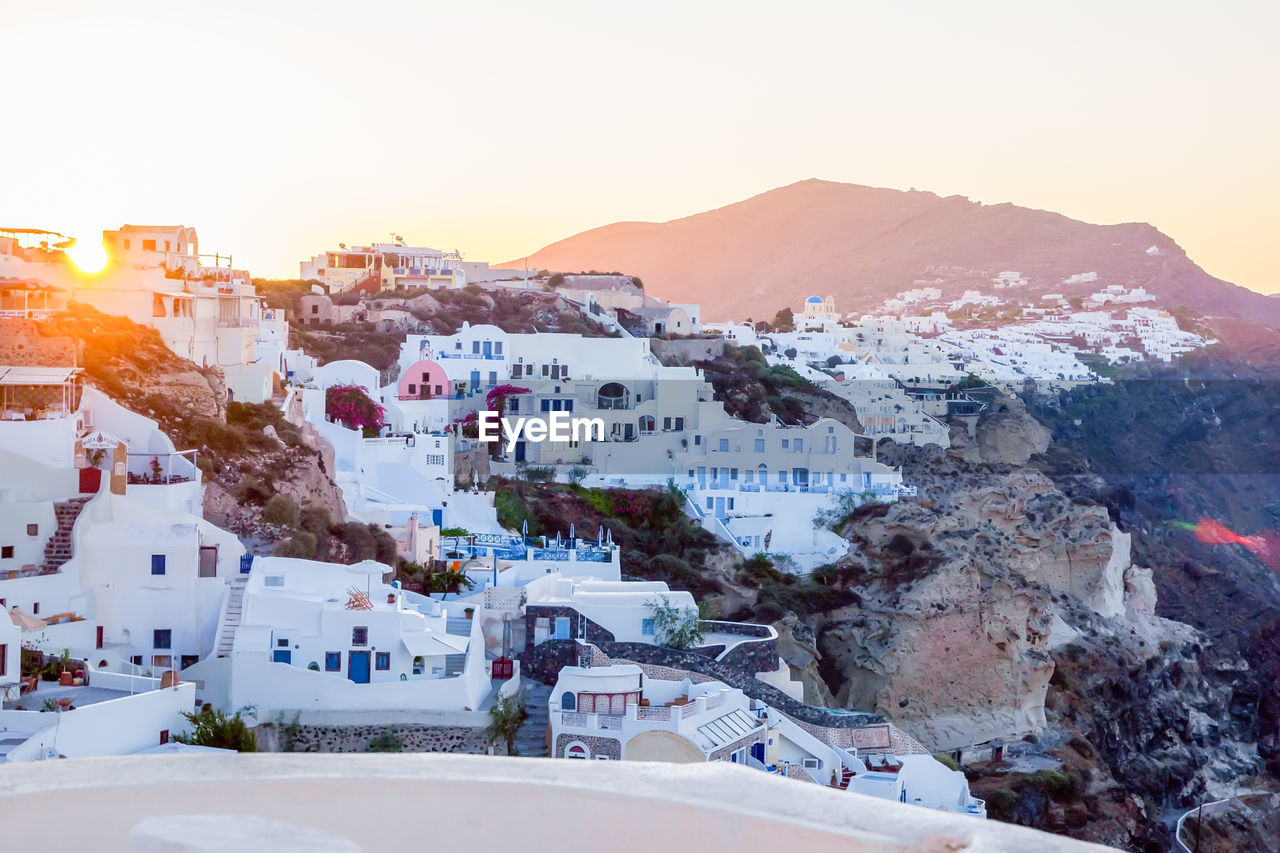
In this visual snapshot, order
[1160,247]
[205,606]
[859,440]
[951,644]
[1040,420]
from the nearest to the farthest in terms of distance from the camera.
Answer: [205,606]
[951,644]
[859,440]
[1040,420]
[1160,247]

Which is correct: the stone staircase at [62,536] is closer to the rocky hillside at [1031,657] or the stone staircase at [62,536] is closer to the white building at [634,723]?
the white building at [634,723]

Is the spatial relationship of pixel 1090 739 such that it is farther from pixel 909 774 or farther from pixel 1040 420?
pixel 1040 420

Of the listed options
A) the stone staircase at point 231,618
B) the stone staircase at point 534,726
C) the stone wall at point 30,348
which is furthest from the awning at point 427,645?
the stone wall at point 30,348

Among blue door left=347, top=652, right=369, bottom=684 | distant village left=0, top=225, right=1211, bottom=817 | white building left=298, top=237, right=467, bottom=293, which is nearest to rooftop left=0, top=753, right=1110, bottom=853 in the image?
distant village left=0, top=225, right=1211, bottom=817

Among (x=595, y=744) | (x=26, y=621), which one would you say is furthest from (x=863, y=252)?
(x=26, y=621)

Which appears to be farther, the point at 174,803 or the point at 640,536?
the point at 640,536

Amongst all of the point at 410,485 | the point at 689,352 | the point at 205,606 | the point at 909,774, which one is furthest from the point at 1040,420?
the point at 205,606
